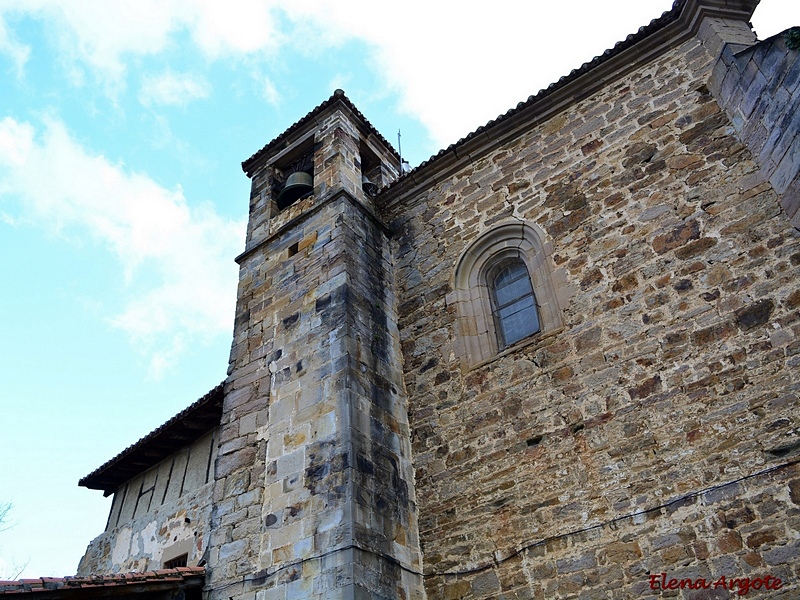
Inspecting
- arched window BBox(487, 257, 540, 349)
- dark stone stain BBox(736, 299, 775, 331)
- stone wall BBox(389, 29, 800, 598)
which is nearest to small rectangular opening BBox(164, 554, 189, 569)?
stone wall BBox(389, 29, 800, 598)

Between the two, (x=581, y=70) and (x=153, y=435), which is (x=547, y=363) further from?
(x=153, y=435)

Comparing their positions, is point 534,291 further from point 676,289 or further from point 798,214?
point 798,214

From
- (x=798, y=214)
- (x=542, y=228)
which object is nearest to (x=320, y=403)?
(x=542, y=228)

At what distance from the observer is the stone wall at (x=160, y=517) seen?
8570 mm

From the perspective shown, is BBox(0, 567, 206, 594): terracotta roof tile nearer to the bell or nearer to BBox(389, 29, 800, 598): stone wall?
BBox(389, 29, 800, 598): stone wall

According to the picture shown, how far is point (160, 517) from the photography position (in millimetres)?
9281

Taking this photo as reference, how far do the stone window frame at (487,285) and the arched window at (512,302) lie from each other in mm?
65

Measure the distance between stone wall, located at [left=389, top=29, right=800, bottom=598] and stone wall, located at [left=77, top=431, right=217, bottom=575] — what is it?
3518 millimetres

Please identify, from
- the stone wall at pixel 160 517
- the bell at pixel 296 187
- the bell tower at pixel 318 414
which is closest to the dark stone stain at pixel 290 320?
the bell tower at pixel 318 414

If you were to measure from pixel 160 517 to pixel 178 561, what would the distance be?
99 centimetres

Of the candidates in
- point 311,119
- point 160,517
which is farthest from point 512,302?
point 160,517

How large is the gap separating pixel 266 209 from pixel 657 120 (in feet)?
17.1

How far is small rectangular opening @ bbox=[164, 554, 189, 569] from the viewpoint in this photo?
27.6ft

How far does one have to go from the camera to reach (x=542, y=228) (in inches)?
276
